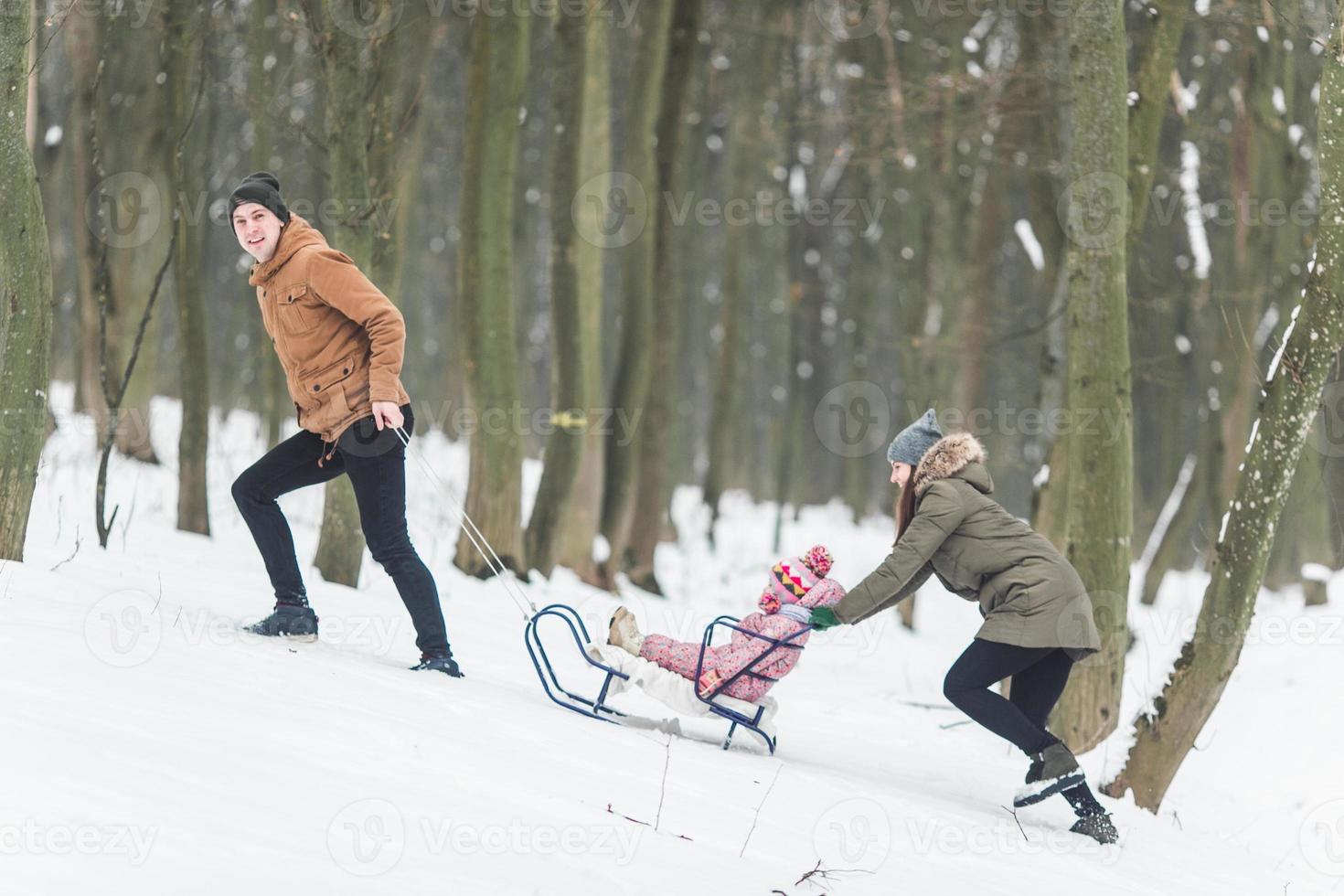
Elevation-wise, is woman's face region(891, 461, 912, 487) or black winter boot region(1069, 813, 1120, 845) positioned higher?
woman's face region(891, 461, 912, 487)

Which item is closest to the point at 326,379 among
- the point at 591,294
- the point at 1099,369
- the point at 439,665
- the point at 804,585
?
the point at 439,665

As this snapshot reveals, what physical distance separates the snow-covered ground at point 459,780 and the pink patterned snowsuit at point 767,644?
0.30 meters

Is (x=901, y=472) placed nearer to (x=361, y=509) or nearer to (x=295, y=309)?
(x=361, y=509)

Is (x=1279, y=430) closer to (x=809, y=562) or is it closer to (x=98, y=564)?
(x=809, y=562)

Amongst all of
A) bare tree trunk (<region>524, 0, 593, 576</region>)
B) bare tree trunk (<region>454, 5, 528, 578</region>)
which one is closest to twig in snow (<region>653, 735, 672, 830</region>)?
bare tree trunk (<region>454, 5, 528, 578</region>)

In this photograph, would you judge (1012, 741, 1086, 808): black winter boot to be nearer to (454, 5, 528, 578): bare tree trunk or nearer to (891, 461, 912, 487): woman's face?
(891, 461, 912, 487): woman's face

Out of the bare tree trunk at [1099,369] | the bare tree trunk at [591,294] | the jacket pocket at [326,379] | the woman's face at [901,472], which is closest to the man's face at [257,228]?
the jacket pocket at [326,379]

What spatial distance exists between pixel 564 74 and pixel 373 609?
19.0 feet

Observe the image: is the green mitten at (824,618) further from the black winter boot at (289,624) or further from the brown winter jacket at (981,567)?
the black winter boot at (289,624)

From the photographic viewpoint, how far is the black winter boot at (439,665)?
5.18 m

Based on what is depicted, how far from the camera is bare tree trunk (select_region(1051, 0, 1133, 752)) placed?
279 inches

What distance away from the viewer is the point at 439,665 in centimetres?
518

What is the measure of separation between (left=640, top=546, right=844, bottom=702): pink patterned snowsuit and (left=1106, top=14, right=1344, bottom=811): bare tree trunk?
7.32 ft

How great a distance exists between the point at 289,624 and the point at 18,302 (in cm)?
183
